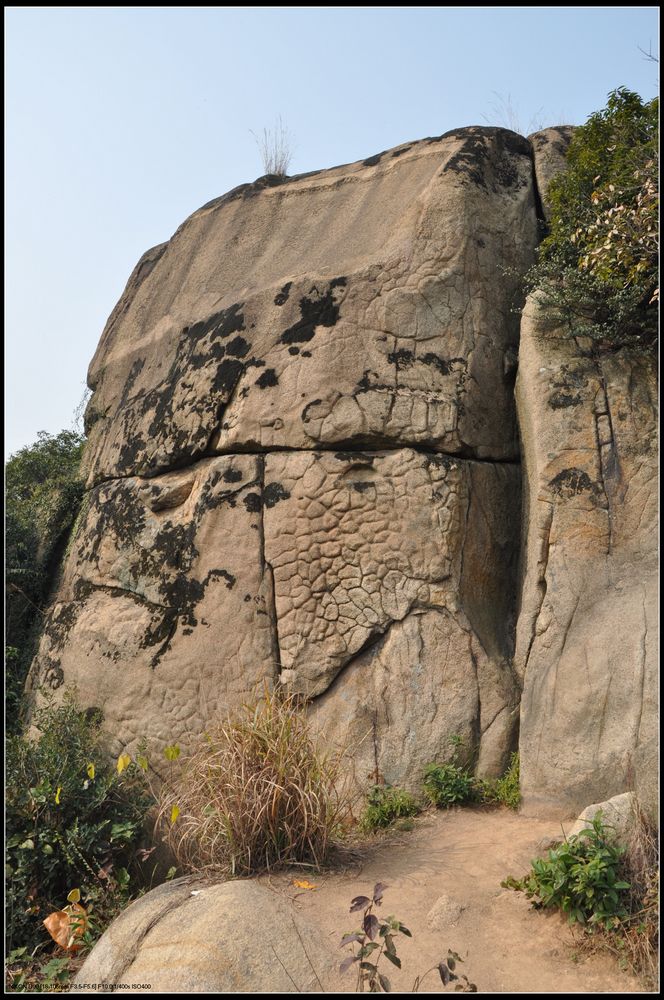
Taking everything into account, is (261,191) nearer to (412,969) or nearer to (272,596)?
(272,596)

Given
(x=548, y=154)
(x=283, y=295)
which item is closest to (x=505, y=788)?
(x=283, y=295)

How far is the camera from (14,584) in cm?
934

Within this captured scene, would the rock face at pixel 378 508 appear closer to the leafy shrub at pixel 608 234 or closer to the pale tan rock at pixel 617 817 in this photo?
the leafy shrub at pixel 608 234

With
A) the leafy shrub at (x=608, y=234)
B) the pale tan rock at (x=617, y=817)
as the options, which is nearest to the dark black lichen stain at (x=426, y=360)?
the leafy shrub at (x=608, y=234)

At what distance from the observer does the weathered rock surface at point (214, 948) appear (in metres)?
4.29

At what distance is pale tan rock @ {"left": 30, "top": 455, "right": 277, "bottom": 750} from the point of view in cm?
700

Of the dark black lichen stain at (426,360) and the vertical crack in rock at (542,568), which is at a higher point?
the dark black lichen stain at (426,360)

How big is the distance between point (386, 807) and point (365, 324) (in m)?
3.79

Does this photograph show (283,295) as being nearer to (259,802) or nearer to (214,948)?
(259,802)

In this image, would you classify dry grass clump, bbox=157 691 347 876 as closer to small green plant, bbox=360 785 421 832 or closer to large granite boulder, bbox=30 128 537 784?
small green plant, bbox=360 785 421 832

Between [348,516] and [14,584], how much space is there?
14.0 feet

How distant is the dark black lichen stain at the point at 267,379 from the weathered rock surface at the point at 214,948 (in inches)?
158

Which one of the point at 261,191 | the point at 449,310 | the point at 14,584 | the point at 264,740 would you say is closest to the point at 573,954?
the point at 264,740

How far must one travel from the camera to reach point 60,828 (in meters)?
6.20
